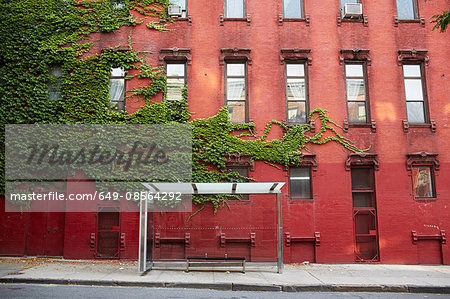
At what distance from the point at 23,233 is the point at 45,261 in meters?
1.62

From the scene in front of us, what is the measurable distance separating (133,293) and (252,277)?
349cm

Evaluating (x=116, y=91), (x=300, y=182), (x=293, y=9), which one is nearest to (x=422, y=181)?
(x=300, y=182)

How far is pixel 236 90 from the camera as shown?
46.6ft

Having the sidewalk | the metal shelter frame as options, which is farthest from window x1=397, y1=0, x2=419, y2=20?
the sidewalk

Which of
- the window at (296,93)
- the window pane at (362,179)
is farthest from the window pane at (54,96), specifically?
the window pane at (362,179)

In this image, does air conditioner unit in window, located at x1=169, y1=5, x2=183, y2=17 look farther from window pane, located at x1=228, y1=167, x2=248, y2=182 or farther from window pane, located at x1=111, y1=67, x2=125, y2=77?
window pane, located at x1=228, y1=167, x2=248, y2=182

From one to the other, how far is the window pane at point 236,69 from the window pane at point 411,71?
6460 millimetres

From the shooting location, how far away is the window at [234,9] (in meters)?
14.7

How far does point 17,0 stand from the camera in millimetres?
14422

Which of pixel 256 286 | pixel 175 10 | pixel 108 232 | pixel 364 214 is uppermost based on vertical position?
pixel 175 10

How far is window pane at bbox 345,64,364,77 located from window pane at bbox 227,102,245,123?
439cm

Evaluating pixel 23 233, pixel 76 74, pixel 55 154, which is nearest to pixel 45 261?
pixel 23 233

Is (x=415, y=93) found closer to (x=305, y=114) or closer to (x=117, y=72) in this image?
(x=305, y=114)

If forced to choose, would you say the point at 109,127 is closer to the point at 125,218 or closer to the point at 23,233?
the point at 125,218
